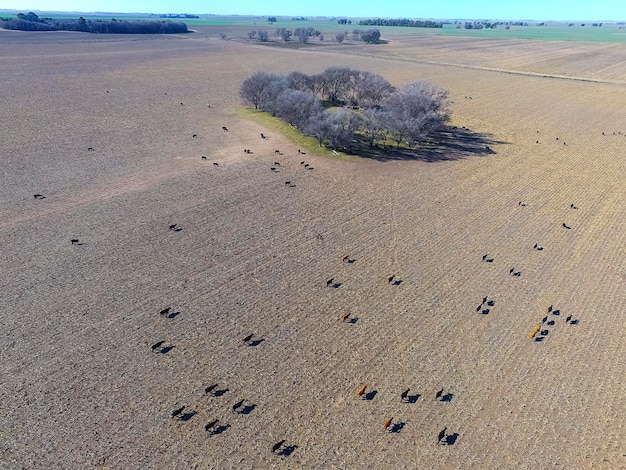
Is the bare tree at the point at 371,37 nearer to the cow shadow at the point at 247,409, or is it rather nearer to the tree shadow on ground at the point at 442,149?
the tree shadow on ground at the point at 442,149

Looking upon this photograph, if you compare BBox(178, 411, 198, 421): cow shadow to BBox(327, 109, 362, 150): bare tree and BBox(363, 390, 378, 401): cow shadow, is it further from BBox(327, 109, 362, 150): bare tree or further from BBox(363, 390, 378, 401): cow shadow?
BBox(327, 109, 362, 150): bare tree

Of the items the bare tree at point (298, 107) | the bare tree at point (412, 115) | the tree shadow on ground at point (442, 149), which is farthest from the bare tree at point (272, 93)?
the tree shadow on ground at point (442, 149)

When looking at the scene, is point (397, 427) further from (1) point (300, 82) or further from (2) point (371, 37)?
(2) point (371, 37)

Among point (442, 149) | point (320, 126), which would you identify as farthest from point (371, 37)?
point (320, 126)

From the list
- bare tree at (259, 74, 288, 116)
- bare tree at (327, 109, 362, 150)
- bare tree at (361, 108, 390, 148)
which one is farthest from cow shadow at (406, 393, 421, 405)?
bare tree at (259, 74, 288, 116)

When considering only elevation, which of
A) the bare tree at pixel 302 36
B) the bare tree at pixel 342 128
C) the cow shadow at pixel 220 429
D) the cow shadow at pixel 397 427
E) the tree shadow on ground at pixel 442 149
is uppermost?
the bare tree at pixel 302 36

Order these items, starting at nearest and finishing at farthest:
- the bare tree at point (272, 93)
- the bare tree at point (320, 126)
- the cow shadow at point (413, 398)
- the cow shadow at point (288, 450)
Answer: the cow shadow at point (288, 450)
the cow shadow at point (413, 398)
the bare tree at point (320, 126)
the bare tree at point (272, 93)
